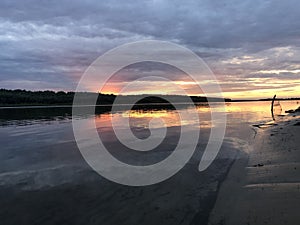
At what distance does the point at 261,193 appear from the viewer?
733 centimetres

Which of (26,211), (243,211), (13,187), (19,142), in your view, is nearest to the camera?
(243,211)

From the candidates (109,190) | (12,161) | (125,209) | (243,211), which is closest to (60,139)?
(12,161)

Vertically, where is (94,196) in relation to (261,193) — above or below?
below

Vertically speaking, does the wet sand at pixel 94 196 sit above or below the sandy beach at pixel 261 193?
below

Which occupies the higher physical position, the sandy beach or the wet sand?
the sandy beach

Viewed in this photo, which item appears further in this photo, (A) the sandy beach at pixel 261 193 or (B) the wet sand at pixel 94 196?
(B) the wet sand at pixel 94 196

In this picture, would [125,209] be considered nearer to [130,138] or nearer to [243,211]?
[243,211]

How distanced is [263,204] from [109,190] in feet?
14.3

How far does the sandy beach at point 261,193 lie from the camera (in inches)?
234

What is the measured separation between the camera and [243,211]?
21.0ft

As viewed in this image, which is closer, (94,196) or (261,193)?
(261,193)

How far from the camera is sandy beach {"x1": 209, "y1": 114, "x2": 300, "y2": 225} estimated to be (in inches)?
234

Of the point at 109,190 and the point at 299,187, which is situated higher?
the point at 299,187

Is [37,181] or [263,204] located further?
[37,181]
